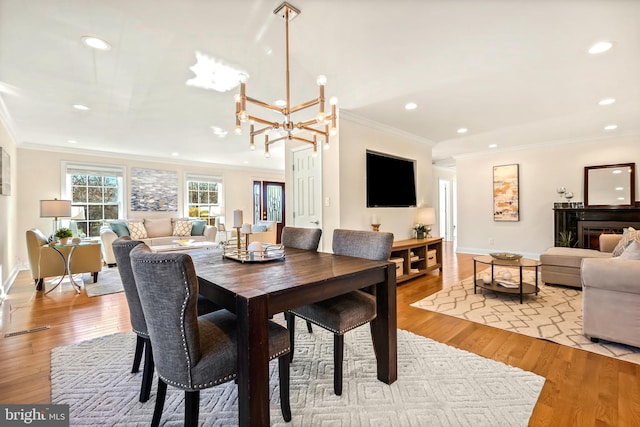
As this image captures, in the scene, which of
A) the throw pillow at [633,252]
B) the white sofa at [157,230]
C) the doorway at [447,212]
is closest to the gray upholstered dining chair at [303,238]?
the throw pillow at [633,252]

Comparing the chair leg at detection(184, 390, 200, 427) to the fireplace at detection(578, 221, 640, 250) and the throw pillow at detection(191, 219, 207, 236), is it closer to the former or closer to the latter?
the throw pillow at detection(191, 219, 207, 236)

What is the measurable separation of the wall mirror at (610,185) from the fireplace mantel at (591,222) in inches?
14.8

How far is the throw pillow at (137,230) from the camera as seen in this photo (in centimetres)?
592

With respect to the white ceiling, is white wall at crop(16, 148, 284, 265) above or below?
below

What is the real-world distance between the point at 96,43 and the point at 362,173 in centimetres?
313

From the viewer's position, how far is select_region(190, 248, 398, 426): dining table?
1.12m

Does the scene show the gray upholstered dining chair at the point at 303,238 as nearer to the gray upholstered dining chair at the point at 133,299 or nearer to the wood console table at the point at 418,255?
the gray upholstered dining chair at the point at 133,299

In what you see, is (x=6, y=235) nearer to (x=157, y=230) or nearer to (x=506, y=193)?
(x=157, y=230)

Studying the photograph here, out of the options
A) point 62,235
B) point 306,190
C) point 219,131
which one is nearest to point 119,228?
point 62,235

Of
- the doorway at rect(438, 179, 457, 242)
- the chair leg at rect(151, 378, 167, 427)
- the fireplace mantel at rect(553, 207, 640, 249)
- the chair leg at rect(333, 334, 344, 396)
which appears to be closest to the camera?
the chair leg at rect(151, 378, 167, 427)

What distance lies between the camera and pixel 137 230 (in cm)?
599

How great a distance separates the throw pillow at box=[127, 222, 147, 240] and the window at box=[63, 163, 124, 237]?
0.80m

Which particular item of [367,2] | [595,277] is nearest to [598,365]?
[595,277]

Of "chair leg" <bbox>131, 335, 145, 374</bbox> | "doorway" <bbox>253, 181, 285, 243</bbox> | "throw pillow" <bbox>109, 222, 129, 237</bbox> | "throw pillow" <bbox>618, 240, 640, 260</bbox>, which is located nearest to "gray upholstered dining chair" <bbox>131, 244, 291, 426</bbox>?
"chair leg" <bbox>131, 335, 145, 374</bbox>
